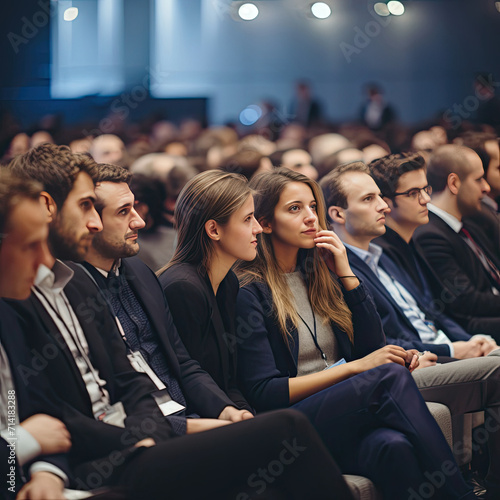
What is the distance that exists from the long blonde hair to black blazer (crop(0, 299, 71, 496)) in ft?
2.82

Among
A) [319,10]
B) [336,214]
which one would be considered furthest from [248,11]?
[336,214]

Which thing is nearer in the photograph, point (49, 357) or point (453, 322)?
point (49, 357)

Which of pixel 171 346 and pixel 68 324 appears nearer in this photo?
pixel 68 324

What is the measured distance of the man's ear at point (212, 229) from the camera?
2199mm

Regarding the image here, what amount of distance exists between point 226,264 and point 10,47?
5.02 metres

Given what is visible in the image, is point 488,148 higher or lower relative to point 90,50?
Result: lower

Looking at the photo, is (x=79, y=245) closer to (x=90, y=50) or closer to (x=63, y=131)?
(x=63, y=131)

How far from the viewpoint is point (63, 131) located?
5.91 meters

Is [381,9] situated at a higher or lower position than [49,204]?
higher

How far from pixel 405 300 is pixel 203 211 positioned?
45.1 inches

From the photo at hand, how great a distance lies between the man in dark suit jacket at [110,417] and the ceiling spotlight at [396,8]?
29.8 ft

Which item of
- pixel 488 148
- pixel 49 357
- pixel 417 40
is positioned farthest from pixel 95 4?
pixel 49 357

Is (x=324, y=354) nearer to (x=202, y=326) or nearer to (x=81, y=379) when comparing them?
(x=202, y=326)

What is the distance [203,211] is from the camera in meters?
2.20
